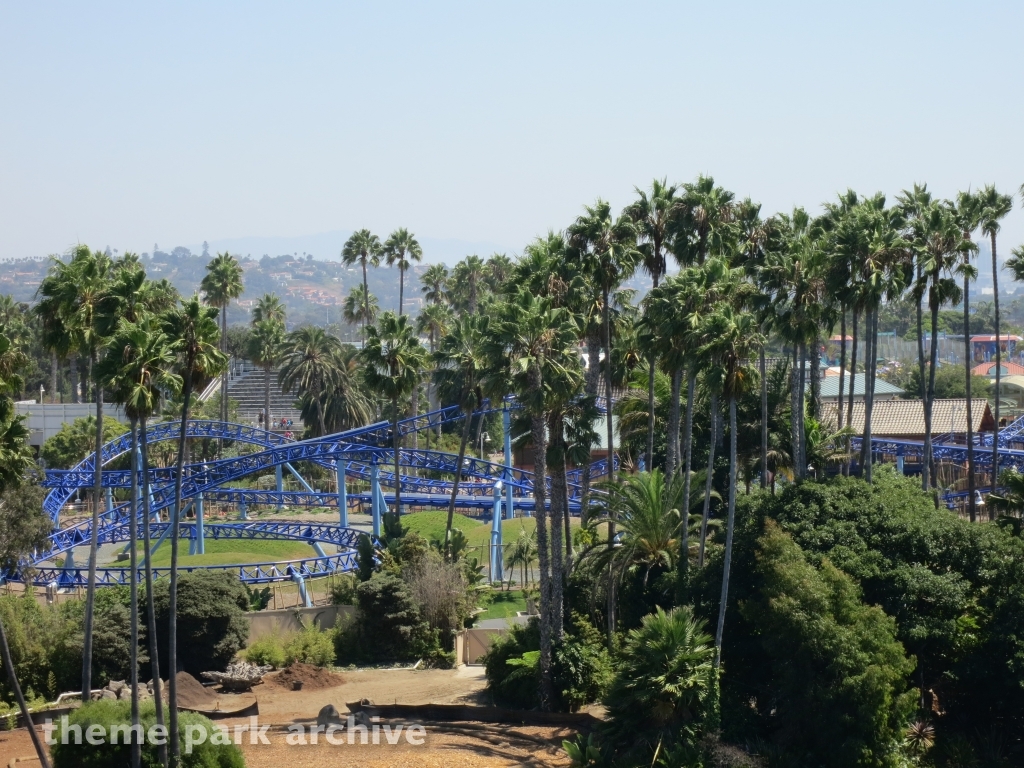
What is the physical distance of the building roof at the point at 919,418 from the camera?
256 ft

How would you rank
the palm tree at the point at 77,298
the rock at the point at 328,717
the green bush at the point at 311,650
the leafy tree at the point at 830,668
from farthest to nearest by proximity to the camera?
1. the green bush at the point at 311,650
2. the rock at the point at 328,717
3. the palm tree at the point at 77,298
4. the leafy tree at the point at 830,668

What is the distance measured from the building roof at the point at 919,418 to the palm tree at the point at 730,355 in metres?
47.6

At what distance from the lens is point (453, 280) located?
111250 millimetres

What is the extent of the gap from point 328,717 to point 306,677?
5561 millimetres

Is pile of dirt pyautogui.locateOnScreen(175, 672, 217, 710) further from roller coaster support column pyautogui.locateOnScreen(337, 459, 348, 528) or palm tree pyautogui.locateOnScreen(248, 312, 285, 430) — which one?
palm tree pyautogui.locateOnScreen(248, 312, 285, 430)

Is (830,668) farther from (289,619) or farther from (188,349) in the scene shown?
(289,619)

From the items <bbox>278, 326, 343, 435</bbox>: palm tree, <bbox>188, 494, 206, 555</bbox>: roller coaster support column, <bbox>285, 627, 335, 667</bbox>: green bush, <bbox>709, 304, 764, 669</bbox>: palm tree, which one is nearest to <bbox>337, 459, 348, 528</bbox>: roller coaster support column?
<bbox>188, 494, 206, 555</bbox>: roller coaster support column

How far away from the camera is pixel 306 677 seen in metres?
40.8

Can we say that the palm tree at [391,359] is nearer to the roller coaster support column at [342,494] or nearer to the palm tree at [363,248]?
the roller coaster support column at [342,494]

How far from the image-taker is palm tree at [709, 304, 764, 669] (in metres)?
31.4

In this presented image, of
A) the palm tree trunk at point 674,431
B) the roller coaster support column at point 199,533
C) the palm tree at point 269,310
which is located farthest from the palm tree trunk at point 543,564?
the palm tree at point 269,310

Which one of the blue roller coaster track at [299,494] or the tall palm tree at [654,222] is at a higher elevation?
the tall palm tree at [654,222]

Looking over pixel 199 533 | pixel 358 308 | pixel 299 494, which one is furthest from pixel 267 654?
pixel 358 308

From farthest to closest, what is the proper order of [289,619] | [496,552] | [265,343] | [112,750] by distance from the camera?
[265,343], [496,552], [289,619], [112,750]
